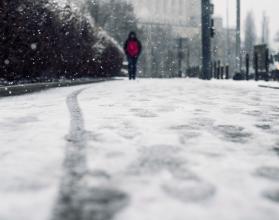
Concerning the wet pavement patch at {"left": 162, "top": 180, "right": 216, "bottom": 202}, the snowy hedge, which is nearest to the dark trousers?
the snowy hedge

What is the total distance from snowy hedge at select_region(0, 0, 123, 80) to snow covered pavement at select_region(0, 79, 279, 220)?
5.40m

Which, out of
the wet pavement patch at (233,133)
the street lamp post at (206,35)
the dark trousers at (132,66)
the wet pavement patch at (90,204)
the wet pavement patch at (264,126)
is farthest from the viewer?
the street lamp post at (206,35)

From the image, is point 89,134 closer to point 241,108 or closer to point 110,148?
point 110,148

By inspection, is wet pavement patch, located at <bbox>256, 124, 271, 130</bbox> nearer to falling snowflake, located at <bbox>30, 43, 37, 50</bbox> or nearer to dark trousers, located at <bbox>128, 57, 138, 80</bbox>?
falling snowflake, located at <bbox>30, 43, 37, 50</bbox>

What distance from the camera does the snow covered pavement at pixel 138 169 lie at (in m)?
1.93

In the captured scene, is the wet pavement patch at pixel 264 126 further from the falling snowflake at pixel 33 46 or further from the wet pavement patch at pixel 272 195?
the falling snowflake at pixel 33 46

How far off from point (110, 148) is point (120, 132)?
735mm

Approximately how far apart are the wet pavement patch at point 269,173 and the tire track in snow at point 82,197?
2.81ft

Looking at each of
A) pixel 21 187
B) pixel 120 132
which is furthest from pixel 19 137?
pixel 21 187

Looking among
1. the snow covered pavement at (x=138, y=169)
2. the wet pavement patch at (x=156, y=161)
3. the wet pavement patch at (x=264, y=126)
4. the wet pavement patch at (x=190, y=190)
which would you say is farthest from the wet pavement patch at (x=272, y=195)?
the wet pavement patch at (x=264, y=126)

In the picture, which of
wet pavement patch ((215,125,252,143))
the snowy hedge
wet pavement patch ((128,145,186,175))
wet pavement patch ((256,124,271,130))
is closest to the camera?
wet pavement patch ((128,145,186,175))

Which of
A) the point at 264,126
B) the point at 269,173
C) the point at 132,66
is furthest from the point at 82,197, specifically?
the point at 132,66

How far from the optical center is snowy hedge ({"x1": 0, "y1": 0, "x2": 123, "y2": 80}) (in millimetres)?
9789

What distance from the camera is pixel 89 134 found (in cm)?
378
